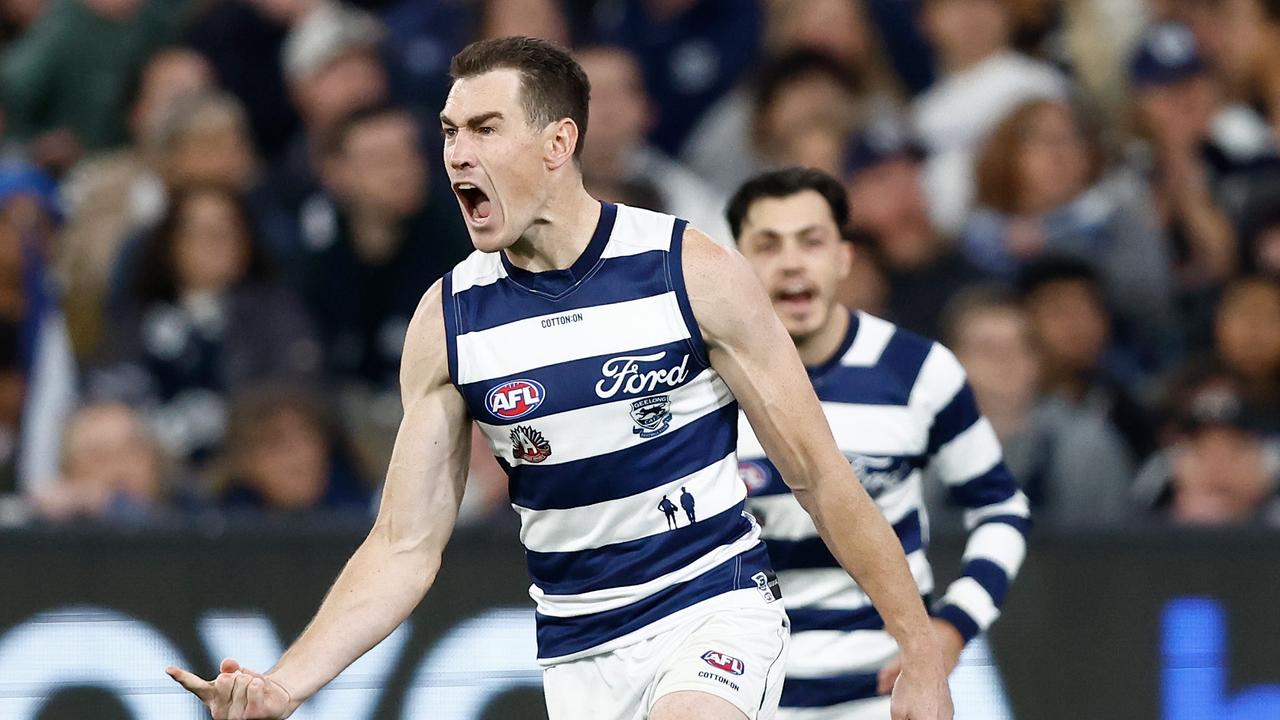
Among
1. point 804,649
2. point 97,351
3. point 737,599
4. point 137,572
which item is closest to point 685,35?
point 97,351

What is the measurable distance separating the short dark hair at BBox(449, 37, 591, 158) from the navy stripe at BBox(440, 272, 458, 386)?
46cm

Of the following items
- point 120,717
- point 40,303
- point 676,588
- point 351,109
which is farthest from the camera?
point 351,109

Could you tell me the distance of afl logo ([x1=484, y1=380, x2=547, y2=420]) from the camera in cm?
428

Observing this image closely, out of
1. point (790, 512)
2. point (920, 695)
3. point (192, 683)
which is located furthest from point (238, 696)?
point (790, 512)

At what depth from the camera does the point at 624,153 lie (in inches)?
332

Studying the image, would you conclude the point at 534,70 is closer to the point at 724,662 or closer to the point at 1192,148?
the point at 724,662

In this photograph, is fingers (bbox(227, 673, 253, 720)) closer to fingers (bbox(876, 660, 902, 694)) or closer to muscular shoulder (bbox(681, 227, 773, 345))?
muscular shoulder (bbox(681, 227, 773, 345))

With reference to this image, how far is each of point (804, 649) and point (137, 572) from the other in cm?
259

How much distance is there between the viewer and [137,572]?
21.6 feet

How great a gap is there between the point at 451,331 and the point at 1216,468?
153 inches

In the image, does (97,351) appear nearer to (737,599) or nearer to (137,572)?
(137,572)

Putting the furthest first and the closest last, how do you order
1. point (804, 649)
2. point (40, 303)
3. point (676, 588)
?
point (40, 303) → point (804, 649) → point (676, 588)

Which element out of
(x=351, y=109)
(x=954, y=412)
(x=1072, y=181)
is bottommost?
(x=954, y=412)

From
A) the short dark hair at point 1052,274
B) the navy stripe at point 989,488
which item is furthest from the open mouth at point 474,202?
the short dark hair at point 1052,274
